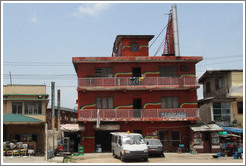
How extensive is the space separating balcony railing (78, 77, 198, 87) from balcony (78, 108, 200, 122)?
2603mm

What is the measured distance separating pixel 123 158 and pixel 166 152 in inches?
403

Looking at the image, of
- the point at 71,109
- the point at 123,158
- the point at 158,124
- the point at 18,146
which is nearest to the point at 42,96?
the point at 18,146

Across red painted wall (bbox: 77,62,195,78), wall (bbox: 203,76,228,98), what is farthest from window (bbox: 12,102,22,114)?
wall (bbox: 203,76,228,98)

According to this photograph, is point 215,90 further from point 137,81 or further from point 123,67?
point 123,67

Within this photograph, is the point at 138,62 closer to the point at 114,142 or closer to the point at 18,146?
the point at 114,142

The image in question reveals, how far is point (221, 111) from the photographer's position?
32781mm

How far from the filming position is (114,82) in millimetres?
32500

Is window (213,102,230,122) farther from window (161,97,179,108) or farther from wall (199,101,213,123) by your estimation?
window (161,97,179,108)

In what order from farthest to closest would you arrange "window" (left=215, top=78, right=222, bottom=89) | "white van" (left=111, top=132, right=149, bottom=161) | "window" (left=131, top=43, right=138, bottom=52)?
"window" (left=215, top=78, right=222, bottom=89), "window" (left=131, top=43, right=138, bottom=52), "white van" (left=111, top=132, right=149, bottom=161)

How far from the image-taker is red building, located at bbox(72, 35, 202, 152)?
3186 cm

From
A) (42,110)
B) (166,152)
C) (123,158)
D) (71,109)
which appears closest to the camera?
(123,158)

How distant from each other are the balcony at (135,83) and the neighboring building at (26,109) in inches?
203

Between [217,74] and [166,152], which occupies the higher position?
[217,74]

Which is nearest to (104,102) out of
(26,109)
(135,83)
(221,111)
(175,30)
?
(135,83)
